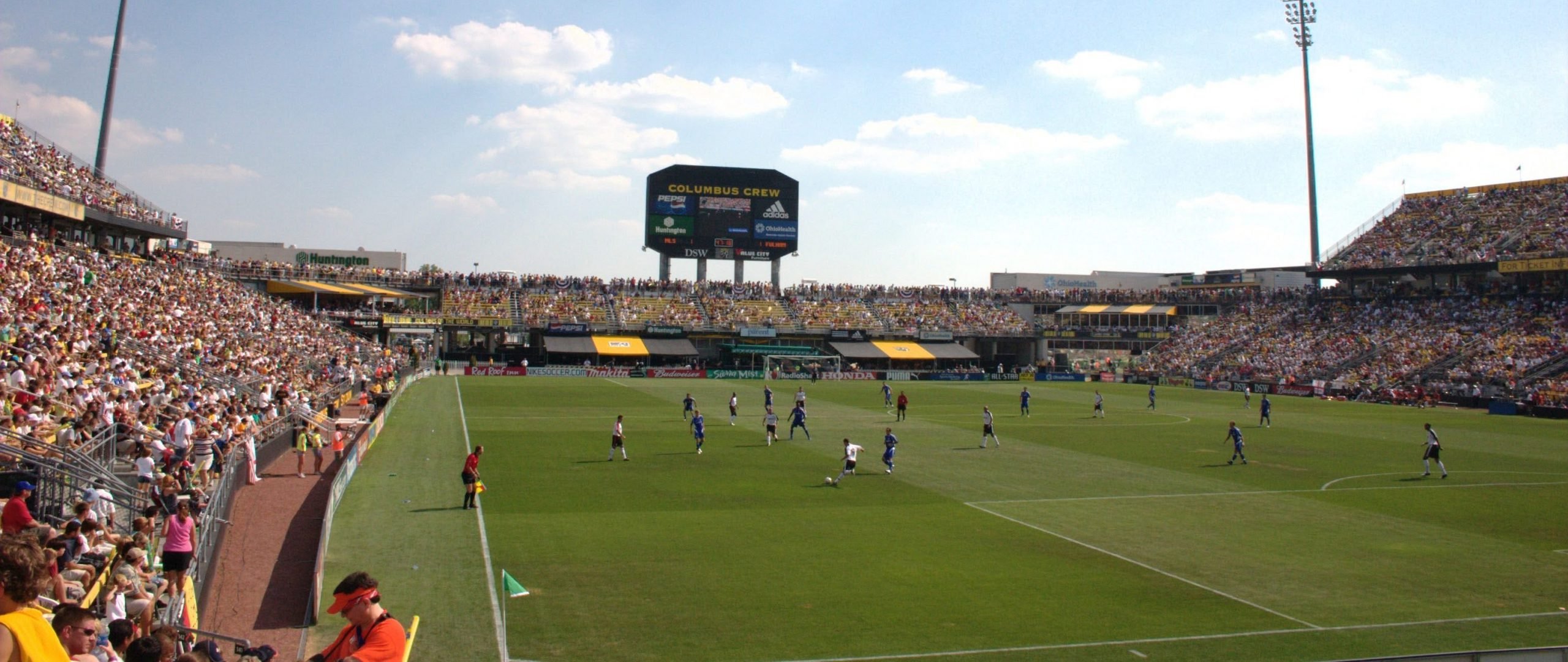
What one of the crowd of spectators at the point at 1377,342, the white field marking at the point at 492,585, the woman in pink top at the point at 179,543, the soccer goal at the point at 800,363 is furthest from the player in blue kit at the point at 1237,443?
the soccer goal at the point at 800,363

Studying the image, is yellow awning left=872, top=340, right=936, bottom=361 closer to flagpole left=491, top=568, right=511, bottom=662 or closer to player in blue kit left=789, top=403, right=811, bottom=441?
player in blue kit left=789, top=403, right=811, bottom=441

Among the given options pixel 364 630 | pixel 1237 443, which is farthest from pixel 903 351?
pixel 364 630

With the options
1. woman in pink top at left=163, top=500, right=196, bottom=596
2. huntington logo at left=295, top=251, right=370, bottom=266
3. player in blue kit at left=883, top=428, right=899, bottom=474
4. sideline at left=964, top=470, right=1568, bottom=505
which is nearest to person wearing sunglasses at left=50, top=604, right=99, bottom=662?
woman in pink top at left=163, top=500, right=196, bottom=596

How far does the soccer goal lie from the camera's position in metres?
78.4

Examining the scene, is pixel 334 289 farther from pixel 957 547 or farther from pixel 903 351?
pixel 957 547

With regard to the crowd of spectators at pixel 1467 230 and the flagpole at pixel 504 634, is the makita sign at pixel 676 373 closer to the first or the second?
the crowd of spectators at pixel 1467 230

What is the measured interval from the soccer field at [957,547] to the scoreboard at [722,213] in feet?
152

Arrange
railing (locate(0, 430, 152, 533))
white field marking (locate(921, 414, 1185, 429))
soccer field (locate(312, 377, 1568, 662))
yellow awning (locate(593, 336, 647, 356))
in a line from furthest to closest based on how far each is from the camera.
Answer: yellow awning (locate(593, 336, 647, 356)) → white field marking (locate(921, 414, 1185, 429)) → railing (locate(0, 430, 152, 533)) → soccer field (locate(312, 377, 1568, 662))

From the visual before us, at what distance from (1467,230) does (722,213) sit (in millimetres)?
55924

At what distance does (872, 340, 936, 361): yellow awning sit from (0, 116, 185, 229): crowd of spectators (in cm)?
5345

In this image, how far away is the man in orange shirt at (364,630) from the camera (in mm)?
5668

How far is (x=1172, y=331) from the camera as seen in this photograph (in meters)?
87.2

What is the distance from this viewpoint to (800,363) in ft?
261

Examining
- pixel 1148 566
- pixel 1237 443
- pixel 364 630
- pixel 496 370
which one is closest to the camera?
pixel 364 630
